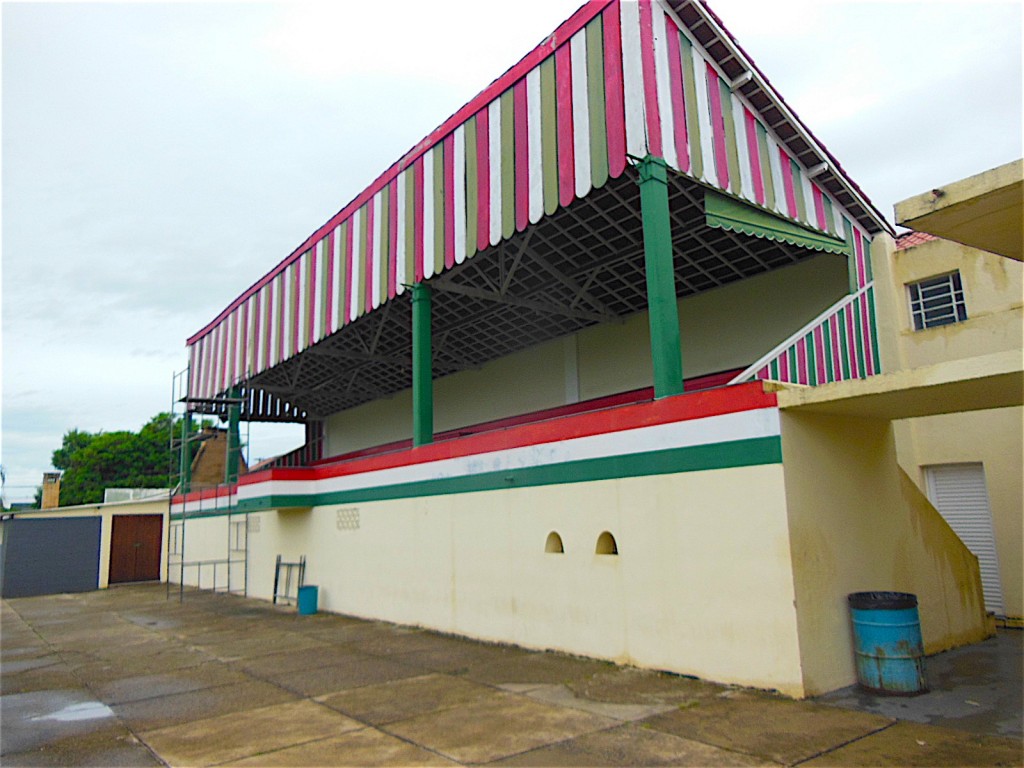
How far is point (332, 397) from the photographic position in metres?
24.7

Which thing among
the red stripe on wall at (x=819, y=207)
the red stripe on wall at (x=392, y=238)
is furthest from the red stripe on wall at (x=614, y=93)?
the red stripe on wall at (x=392, y=238)

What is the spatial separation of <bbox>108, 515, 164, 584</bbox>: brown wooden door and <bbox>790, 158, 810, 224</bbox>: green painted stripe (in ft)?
79.7

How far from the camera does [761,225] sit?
34.4 feet

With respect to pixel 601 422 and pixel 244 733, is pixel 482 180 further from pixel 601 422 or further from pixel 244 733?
pixel 244 733

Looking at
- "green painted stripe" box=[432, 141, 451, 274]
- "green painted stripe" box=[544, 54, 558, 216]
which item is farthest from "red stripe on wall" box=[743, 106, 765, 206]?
"green painted stripe" box=[432, 141, 451, 274]

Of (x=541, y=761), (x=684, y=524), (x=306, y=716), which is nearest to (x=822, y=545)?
(x=684, y=524)

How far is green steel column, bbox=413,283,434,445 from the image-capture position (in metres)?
12.9

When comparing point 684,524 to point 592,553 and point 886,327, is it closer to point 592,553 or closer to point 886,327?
point 592,553

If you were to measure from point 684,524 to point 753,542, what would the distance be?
0.84 metres

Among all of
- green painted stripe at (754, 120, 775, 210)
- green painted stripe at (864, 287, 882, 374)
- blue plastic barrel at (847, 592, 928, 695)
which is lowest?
blue plastic barrel at (847, 592, 928, 695)

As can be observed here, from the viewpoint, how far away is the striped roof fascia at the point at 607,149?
930cm

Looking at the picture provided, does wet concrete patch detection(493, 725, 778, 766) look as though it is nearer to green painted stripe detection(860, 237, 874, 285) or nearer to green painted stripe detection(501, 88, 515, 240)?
green painted stripe detection(501, 88, 515, 240)

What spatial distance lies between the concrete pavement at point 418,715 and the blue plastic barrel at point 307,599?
147 inches

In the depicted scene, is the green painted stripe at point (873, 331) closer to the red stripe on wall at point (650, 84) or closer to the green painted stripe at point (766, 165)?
the green painted stripe at point (766, 165)
